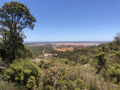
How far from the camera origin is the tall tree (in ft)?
23.0

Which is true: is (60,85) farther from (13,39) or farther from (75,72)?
(13,39)

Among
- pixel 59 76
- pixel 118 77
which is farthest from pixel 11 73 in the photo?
pixel 118 77

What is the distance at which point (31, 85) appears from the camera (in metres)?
3.89

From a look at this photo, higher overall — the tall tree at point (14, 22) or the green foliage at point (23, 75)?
the tall tree at point (14, 22)

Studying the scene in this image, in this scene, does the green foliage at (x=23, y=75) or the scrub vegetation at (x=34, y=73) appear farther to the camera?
the green foliage at (x=23, y=75)

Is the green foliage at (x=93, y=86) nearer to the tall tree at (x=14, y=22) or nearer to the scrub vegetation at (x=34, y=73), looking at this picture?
the scrub vegetation at (x=34, y=73)

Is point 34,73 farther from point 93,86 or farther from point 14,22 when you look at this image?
point 14,22

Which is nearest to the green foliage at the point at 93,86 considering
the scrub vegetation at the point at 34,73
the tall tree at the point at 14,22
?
the scrub vegetation at the point at 34,73

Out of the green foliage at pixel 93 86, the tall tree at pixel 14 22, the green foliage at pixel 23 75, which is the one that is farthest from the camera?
the tall tree at pixel 14 22

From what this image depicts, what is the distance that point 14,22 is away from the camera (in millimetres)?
7727

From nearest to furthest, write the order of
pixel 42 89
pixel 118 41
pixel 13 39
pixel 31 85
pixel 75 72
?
pixel 42 89 → pixel 75 72 → pixel 31 85 → pixel 13 39 → pixel 118 41

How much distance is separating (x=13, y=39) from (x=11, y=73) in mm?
5287

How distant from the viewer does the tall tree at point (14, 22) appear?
7019 mm

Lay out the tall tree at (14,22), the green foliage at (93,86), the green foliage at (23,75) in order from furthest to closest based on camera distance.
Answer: the tall tree at (14,22), the green foliage at (23,75), the green foliage at (93,86)
